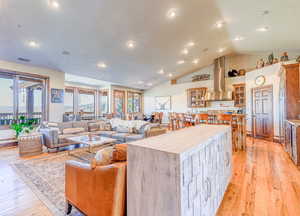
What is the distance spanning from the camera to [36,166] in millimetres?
3076

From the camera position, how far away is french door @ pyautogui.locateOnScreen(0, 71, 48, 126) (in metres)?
5.11

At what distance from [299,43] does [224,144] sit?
5847 mm

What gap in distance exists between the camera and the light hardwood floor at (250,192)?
1.73 metres

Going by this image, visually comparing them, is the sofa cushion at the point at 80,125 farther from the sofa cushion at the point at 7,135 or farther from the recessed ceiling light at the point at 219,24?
the recessed ceiling light at the point at 219,24

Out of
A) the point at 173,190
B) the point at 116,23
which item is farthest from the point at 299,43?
the point at 173,190

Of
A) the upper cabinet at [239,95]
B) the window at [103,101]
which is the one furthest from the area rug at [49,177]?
the upper cabinet at [239,95]

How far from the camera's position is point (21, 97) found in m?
5.42

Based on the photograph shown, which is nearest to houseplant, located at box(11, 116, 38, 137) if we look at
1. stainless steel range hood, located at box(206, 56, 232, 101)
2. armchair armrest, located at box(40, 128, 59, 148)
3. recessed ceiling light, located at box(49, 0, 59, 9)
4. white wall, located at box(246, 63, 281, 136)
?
armchair armrest, located at box(40, 128, 59, 148)

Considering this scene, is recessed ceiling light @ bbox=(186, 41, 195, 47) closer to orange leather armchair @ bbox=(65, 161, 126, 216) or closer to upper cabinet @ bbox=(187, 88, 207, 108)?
upper cabinet @ bbox=(187, 88, 207, 108)

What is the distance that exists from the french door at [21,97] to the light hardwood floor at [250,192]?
9.24 ft

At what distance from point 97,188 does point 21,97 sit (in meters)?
6.07

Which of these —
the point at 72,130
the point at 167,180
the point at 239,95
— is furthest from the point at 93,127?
the point at 239,95

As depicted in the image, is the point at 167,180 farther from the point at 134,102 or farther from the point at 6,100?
the point at 134,102

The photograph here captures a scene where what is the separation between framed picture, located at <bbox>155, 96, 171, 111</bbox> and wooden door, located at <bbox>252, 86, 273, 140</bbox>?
16.3 feet
